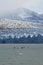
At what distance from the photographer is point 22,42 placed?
24.1 metres

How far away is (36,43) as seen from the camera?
24.8m

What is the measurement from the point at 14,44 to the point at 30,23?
309 centimetres

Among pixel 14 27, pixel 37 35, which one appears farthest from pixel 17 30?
pixel 37 35

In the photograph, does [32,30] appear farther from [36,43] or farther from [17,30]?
[36,43]

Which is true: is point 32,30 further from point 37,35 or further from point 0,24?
point 0,24

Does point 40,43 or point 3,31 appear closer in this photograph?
point 3,31
